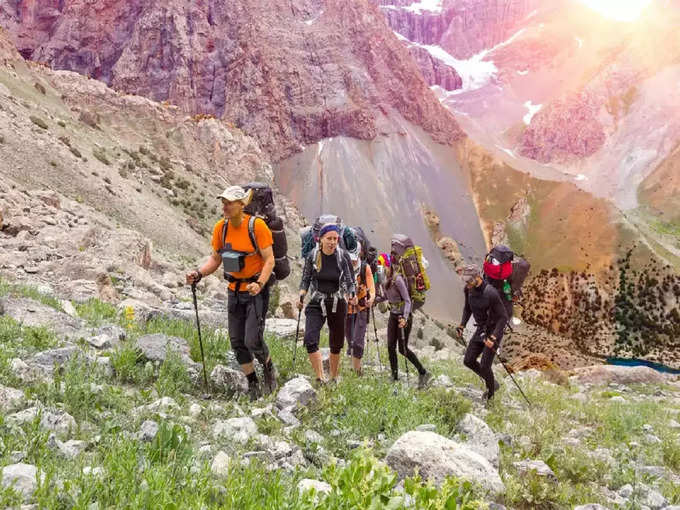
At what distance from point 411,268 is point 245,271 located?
12.6ft

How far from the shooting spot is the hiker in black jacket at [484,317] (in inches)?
292

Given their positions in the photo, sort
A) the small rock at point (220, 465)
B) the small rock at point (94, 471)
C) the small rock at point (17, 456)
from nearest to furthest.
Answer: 1. the small rock at point (94, 471)
2. the small rock at point (17, 456)
3. the small rock at point (220, 465)

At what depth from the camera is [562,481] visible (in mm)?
4664

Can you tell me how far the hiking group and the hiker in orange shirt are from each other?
1 centimetres

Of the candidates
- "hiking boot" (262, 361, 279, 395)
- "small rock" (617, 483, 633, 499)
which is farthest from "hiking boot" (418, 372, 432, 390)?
"small rock" (617, 483, 633, 499)

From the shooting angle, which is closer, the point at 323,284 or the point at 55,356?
the point at 55,356

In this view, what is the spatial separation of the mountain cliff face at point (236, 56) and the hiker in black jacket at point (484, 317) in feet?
298

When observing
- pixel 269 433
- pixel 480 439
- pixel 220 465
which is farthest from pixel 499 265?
pixel 220 465

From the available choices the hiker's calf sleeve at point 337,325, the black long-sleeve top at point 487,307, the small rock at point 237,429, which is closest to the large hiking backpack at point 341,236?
the hiker's calf sleeve at point 337,325

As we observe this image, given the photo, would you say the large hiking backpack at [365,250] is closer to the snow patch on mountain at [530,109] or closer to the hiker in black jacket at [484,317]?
the hiker in black jacket at [484,317]

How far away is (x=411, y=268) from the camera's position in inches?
336

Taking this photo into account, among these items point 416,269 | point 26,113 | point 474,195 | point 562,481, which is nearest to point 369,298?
point 416,269

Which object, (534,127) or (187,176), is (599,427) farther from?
(534,127)

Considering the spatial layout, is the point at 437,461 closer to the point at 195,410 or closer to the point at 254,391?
the point at 195,410
